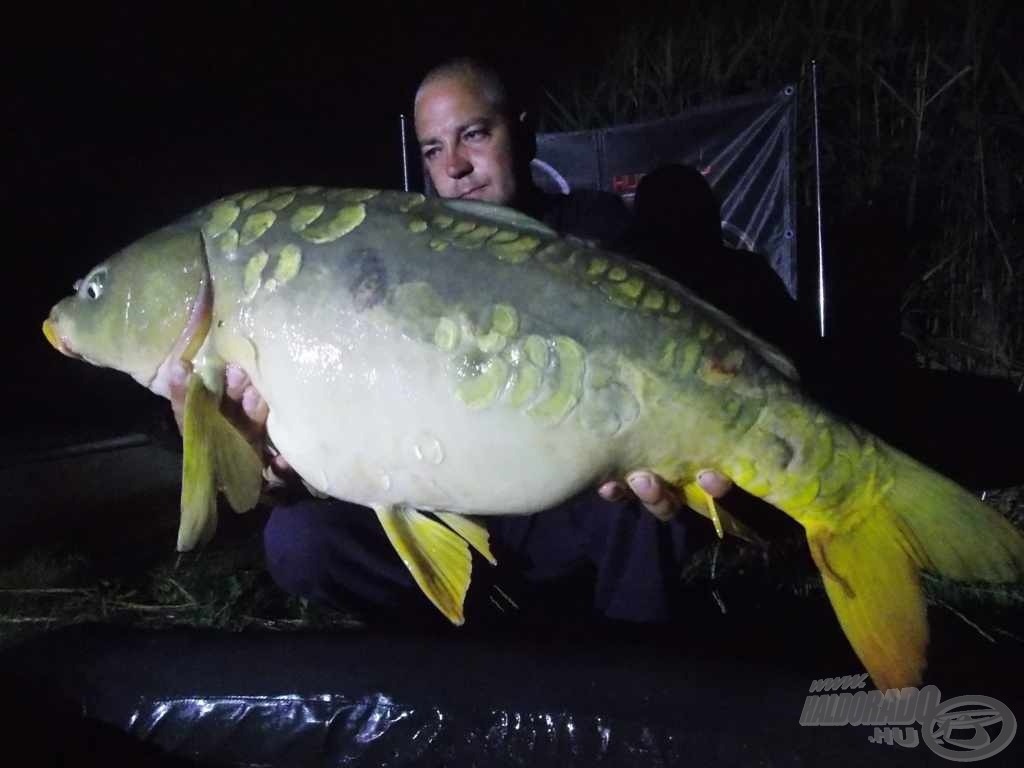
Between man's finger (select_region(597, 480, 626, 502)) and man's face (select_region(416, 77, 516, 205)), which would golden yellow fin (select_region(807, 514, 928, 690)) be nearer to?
man's finger (select_region(597, 480, 626, 502))

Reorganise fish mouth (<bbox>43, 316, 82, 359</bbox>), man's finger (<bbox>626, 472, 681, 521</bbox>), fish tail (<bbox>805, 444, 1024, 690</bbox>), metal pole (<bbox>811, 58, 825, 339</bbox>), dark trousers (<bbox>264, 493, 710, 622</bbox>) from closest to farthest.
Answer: fish tail (<bbox>805, 444, 1024, 690</bbox>) < man's finger (<bbox>626, 472, 681, 521</bbox>) < fish mouth (<bbox>43, 316, 82, 359</bbox>) < dark trousers (<bbox>264, 493, 710, 622</bbox>) < metal pole (<bbox>811, 58, 825, 339</bbox>)

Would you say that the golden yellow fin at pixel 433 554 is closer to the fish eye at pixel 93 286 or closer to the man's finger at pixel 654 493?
the man's finger at pixel 654 493

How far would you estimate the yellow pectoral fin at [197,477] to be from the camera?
104 centimetres

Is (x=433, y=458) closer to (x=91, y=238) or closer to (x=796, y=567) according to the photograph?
(x=796, y=567)

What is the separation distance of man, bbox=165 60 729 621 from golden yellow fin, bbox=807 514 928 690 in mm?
265

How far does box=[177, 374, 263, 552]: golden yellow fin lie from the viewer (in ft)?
3.44

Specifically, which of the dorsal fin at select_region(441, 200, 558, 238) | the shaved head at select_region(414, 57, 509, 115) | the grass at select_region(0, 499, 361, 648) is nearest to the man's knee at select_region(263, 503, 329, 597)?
the grass at select_region(0, 499, 361, 648)

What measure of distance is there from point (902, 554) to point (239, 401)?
0.81m

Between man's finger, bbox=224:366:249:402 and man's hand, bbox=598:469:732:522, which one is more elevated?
man's finger, bbox=224:366:249:402

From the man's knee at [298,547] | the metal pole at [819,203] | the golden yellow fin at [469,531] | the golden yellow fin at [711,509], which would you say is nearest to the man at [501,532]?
the man's knee at [298,547]

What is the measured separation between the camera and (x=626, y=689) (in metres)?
1.15

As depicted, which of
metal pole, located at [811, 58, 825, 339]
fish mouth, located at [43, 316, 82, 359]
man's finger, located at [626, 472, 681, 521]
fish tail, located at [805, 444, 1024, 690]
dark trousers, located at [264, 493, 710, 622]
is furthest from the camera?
metal pole, located at [811, 58, 825, 339]

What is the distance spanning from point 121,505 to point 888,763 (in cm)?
219

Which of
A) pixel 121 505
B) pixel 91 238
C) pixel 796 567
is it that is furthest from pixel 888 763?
pixel 91 238
